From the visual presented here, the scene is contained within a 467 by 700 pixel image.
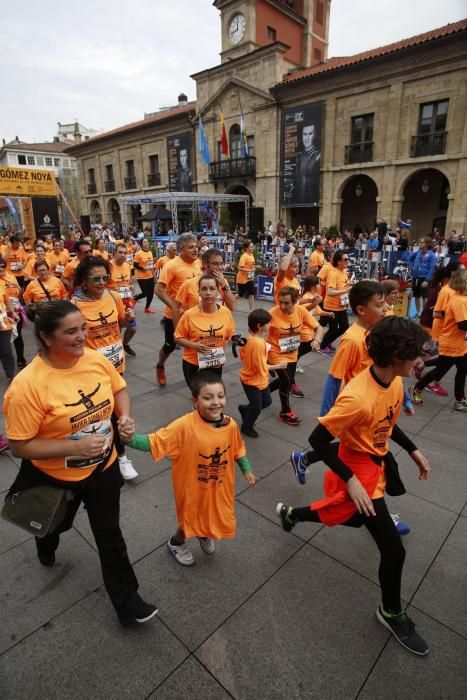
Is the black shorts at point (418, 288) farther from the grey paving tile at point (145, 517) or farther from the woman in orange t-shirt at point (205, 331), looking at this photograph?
the grey paving tile at point (145, 517)

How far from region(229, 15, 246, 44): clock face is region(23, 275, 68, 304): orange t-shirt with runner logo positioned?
2986cm

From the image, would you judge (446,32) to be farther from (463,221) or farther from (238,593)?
(238,593)

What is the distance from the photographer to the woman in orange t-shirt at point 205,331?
13.5 feet

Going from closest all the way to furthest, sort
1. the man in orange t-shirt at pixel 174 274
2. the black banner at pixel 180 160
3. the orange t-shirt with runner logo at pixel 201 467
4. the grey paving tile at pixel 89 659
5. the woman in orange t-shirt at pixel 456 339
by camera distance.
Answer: the grey paving tile at pixel 89 659, the orange t-shirt with runner logo at pixel 201 467, the woman in orange t-shirt at pixel 456 339, the man in orange t-shirt at pixel 174 274, the black banner at pixel 180 160

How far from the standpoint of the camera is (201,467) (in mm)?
2529

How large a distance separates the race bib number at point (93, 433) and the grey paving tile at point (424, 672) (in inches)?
71.1

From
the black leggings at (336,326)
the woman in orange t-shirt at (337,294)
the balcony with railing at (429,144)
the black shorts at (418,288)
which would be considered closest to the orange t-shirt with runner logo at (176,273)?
the woman in orange t-shirt at (337,294)

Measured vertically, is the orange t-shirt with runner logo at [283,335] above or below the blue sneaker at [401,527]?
above

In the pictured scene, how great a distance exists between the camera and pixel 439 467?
4.02 metres

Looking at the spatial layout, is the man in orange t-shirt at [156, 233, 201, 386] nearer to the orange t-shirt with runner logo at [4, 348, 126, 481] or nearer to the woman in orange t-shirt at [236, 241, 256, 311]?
the orange t-shirt with runner logo at [4, 348, 126, 481]

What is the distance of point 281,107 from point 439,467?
27075mm

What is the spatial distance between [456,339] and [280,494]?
10.5 feet

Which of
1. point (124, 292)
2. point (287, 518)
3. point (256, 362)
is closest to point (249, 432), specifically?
point (256, 362)

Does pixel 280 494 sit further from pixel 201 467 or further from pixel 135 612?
pixel 135 612
